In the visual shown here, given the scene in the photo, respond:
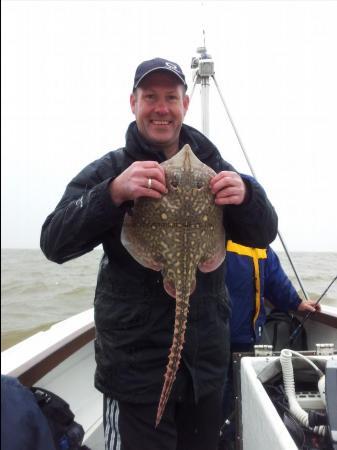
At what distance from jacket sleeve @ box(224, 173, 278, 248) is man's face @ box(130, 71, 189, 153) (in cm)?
57

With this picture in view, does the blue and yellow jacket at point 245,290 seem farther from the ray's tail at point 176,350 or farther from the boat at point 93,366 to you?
the ray's tail at point 176,350

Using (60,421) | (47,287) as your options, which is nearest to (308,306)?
(60,421)

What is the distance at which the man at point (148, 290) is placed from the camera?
216 cm

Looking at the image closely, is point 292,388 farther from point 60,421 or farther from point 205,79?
point 205,79

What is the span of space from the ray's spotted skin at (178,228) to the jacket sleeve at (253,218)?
0.17m

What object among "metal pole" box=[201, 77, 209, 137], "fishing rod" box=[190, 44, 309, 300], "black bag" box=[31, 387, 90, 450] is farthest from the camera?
"metal pole" box=[201, 77, 209, 137]

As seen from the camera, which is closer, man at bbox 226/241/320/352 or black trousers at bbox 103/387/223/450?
black trousers at bbox 103/387/223/450

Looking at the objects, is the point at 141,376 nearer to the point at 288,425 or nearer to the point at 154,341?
the point at 154,341

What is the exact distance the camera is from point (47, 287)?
35.6 ft

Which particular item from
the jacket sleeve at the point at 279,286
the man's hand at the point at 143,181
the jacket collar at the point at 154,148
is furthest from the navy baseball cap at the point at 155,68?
the jacket sleeve at the point at 279,286

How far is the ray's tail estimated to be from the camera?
6.38 ft

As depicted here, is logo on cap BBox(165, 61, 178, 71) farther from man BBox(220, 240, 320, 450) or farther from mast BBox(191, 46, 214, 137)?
mast BBox(191, 46, 214, 137)

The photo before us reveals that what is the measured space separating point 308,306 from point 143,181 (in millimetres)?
3100

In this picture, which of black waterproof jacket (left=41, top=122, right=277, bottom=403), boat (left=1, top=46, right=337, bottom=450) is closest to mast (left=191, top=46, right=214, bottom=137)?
boat (left=1, top=46, right=337, bottom=450)
